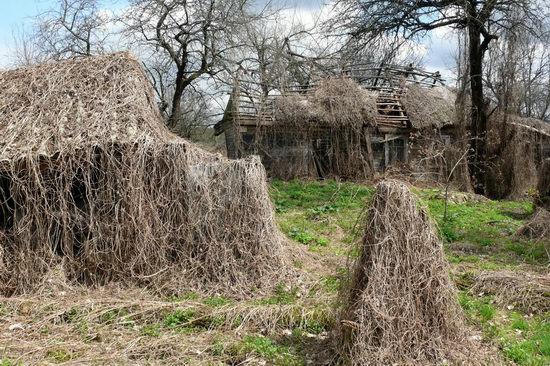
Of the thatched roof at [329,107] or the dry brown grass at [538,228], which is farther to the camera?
the thatched roof at [329,107]

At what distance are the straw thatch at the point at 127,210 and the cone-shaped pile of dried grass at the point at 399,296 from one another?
9.60 ft

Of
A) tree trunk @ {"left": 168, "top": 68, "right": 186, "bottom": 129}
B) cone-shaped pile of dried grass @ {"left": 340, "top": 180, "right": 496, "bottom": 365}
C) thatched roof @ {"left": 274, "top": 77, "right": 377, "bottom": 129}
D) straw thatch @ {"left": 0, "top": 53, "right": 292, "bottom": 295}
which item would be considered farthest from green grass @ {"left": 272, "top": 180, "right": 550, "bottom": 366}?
tree trunk @ {"left": 168, "top": 68, "right": 186, "bottom": 129}

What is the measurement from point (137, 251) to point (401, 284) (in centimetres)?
422

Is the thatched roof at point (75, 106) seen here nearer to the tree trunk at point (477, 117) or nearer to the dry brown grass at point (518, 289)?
the dry brown grass at point (518, 289)

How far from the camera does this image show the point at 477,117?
1900 centimetres

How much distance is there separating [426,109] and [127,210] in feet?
49.7

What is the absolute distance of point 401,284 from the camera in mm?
5516

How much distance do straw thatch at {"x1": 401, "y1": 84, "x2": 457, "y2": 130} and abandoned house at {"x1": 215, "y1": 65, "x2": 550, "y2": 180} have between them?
4 cm

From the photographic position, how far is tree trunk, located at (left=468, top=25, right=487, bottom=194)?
18.4 m

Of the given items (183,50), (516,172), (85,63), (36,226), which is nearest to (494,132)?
(516,172)

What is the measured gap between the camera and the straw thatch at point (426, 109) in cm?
2062

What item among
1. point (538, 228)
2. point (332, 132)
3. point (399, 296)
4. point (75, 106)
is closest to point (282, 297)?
point (399, 296)

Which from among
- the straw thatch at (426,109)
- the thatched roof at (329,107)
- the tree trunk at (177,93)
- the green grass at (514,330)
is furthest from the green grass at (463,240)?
the tree trunk at (177,93)

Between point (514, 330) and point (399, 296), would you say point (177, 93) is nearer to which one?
point (514, 330)
